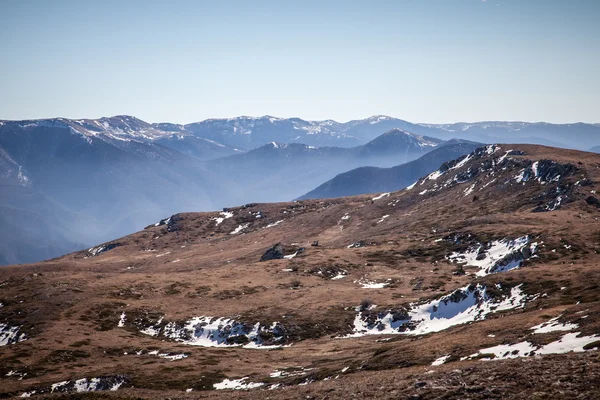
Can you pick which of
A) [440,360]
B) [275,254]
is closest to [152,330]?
[440,360]

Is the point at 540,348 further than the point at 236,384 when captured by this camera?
No

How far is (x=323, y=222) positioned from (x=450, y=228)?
251ft

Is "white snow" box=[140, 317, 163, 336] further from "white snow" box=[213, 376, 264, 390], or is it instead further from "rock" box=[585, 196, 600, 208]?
"rock" box=[585, 196, 600, 208]

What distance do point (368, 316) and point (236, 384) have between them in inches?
1328

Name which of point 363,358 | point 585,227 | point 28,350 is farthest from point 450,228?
point 28,350

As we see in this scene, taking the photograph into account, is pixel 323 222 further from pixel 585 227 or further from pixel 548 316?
pixel 548 316

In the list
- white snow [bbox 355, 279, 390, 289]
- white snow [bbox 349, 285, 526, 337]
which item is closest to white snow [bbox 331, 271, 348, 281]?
white snow [bbox 355, 279, 390, 289]

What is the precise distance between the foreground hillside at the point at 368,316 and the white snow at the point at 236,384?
27 centimetres

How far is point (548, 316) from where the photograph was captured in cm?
4147

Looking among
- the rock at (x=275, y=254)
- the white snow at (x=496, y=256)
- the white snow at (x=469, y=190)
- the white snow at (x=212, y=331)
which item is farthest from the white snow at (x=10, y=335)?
the white snow at (x=469, y=190)

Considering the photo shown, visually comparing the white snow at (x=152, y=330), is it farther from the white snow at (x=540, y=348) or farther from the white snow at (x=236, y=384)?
the white snow at (x=540, y=348)

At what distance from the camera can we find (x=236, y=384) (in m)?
48.1

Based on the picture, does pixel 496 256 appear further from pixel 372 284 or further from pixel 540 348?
pixel 540 348

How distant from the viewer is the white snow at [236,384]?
45.8m
